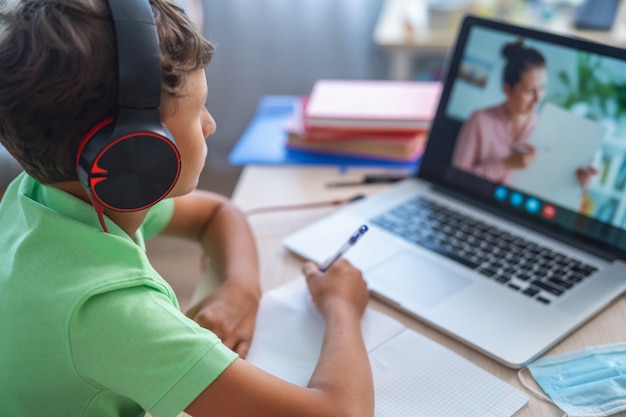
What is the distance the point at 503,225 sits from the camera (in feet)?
3.52

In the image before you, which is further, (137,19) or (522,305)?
(522,305)

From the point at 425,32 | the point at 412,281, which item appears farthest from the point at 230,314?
the point at 425,32

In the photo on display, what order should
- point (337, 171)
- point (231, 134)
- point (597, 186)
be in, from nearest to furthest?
point (597, 186) → point (337, 171) → point (231, 134)

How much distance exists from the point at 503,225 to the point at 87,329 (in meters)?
0.67

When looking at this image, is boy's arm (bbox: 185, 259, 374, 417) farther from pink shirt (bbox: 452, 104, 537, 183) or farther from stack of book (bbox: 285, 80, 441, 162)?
stack of book (bbox: 285, 80, 441, 162)

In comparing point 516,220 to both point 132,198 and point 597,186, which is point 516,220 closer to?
point 597,186

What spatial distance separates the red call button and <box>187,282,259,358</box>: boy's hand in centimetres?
45

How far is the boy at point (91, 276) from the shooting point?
603 millimetres

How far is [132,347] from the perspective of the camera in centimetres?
A: 61

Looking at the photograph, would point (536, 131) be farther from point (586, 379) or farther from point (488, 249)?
point (586, 379)

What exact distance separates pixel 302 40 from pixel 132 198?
1.83 metres

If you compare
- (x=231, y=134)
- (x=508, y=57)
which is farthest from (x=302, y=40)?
(x=508, y=57)

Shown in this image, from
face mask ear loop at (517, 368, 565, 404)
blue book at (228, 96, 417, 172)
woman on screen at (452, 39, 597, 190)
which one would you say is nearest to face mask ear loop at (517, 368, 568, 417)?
face mask ear loop at (517, 368, 565, 404)

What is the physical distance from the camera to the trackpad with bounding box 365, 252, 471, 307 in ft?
3.00
